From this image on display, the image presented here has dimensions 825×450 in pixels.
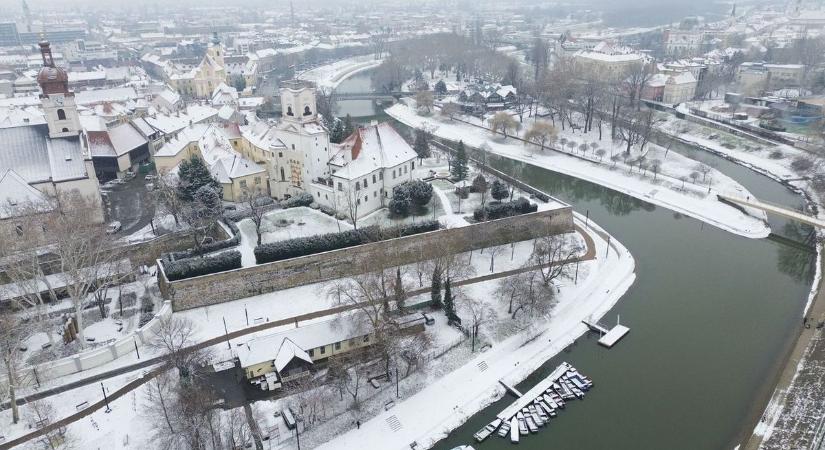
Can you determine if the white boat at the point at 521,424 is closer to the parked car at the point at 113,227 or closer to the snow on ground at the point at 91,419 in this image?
the snow on ground at the point at 91,419

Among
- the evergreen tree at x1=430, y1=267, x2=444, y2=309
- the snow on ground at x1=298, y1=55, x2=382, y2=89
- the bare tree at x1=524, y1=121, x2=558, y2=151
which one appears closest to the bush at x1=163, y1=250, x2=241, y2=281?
the evergreen tree at x1=430, y1=267, x2=444, y2=309

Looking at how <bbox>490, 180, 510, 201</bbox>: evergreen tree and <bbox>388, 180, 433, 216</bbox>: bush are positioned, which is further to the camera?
<bbox>490, 180, 510, 201</bbox>: evergreen tree

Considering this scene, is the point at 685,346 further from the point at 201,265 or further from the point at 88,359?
the point at 88,359

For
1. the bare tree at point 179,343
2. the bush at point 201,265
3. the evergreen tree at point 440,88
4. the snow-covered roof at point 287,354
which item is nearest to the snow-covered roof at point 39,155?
the bush at point 201,265

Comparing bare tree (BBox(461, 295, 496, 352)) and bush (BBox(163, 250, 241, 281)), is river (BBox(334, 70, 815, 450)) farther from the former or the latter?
bush (BBox(163, 250, 241, 281))

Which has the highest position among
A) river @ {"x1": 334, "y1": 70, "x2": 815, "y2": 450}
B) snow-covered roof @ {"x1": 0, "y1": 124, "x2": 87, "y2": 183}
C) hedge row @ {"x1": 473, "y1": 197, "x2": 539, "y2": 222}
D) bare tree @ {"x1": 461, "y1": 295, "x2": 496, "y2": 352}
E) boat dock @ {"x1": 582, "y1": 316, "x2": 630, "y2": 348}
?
snow-covered roof @ {"x1": 0, "y1": 124, "x2": 87, "y2": 183}

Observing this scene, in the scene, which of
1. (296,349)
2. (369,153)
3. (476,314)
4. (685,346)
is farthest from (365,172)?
(685,346)
